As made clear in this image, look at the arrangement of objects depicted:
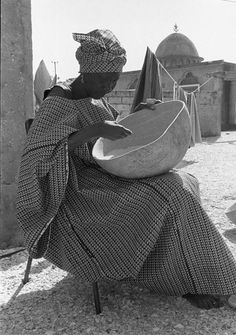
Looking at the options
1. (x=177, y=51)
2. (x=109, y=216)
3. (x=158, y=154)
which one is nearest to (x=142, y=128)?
(x=158, y=154)

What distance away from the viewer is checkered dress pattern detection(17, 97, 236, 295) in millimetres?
1897

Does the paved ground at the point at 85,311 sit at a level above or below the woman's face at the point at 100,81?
below

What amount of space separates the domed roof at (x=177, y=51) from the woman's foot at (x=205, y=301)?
24.1 metres

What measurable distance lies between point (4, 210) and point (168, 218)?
1559 mm

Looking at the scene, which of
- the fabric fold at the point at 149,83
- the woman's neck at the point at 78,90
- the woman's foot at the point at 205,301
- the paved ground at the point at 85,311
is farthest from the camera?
the fabric fold at the point at 149,83

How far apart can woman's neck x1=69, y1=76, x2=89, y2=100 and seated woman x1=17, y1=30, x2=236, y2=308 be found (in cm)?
10

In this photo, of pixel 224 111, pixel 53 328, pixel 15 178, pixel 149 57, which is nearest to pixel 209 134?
pixel 224 111

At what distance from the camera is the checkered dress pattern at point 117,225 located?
1.90 m

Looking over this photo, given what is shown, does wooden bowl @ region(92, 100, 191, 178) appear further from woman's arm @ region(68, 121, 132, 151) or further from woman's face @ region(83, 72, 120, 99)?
woman's face @ region(83, 72, 120, 99)

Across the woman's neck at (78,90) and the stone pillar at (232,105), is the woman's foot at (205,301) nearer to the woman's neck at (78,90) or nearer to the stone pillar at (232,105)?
the woman's neck at (78,90)

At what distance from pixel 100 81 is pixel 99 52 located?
0.15 meters

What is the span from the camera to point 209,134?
563 inches

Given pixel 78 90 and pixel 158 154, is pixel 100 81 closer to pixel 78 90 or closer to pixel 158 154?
pixel 78 90

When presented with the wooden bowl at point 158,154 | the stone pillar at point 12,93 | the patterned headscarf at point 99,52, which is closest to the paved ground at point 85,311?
the stone pillar at point 12,93
